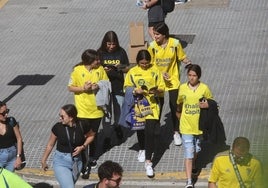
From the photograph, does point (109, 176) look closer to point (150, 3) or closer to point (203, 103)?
point (203, 103)

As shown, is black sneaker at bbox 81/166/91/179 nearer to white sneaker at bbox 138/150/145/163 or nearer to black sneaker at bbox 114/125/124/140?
white sneaker at bbox 138/150/145/163

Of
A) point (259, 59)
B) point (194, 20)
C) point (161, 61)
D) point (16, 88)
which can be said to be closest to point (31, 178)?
point (161, 61)

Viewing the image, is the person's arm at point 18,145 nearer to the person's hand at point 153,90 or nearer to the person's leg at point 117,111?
the person's hand at point 153,90

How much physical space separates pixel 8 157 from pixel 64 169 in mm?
709

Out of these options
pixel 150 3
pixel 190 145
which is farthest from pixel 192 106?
pixel 150 3

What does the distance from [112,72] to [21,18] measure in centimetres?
742

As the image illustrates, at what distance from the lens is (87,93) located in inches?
314

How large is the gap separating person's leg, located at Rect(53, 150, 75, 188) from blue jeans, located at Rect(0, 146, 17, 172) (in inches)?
22.1

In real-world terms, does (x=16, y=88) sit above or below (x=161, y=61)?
below

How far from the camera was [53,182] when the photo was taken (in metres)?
8.12

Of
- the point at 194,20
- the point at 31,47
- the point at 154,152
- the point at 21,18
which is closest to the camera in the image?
the point at 154,152

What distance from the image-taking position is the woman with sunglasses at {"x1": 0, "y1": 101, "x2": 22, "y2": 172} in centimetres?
681

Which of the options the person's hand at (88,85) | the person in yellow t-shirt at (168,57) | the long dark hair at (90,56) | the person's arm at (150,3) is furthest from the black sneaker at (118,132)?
the person's arm at (150,3)

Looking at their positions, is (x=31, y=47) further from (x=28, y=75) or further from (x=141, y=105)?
(x=141, y=105)
